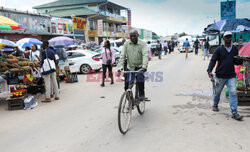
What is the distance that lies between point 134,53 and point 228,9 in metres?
7.45

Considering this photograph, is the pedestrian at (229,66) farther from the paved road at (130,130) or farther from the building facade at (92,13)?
the building facade at (92,13)

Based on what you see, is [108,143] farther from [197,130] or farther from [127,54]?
[127,54]

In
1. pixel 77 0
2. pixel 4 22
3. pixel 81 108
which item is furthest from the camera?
pixel 77 0

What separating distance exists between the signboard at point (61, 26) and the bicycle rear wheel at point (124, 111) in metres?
24.2

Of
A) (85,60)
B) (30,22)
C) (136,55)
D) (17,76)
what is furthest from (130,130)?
(30,22)

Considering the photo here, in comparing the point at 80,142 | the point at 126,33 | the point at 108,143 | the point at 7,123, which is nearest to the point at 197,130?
the point at 108,143

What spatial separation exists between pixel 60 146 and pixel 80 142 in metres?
0.36

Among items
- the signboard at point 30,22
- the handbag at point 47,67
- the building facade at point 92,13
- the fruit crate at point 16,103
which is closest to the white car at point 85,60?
the handbag at point 47,67

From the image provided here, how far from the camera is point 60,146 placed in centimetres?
390

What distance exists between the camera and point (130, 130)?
4.48 m

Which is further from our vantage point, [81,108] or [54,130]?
[81,108]

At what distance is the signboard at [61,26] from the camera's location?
86.7 feet

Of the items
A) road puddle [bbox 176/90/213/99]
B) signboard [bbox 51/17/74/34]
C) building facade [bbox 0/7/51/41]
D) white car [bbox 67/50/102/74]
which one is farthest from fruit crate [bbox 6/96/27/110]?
signboard [bbox 51/17/74/34]

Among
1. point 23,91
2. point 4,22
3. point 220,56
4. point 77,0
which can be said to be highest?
point 77,0
